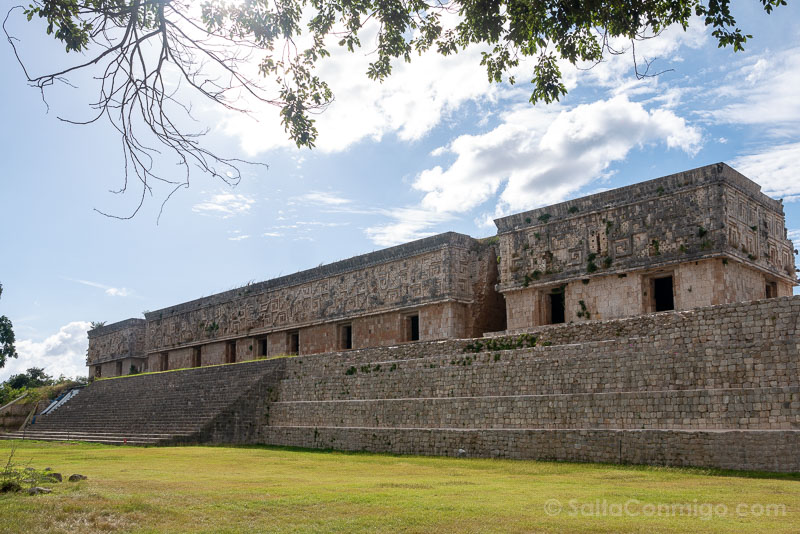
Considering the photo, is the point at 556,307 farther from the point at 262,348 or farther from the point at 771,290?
the point at 262,348

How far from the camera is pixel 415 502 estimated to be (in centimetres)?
686

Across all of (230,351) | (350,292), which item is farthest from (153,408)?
(230,351)

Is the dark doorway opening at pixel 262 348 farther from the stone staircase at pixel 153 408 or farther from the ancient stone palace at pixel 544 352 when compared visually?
the stone staircase at pixel 153 408

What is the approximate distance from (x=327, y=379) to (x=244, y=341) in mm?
10207

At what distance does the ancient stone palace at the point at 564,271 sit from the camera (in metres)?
14.5

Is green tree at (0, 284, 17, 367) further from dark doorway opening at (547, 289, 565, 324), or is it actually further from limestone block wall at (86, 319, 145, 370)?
dark doorway opening at (547, 289, 565, 324)

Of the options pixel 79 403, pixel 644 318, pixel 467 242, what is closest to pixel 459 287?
pixel 467 242

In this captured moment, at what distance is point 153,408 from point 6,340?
63.0ft

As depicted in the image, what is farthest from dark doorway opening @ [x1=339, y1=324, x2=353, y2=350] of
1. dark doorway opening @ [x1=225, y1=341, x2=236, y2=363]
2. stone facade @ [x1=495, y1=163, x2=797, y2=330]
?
stone facade @ [x1=495, y1=163, x2=797, y2=330]

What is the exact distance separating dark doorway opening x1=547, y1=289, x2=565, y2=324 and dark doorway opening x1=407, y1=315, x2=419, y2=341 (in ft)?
15.4

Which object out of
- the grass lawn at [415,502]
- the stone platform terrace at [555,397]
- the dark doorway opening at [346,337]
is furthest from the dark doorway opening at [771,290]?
the dark doorway opening at [346,337]

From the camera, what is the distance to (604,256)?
15820 millimetres

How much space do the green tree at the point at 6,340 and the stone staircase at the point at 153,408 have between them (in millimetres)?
11842

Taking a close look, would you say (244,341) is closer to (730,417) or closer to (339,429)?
(339,429)
